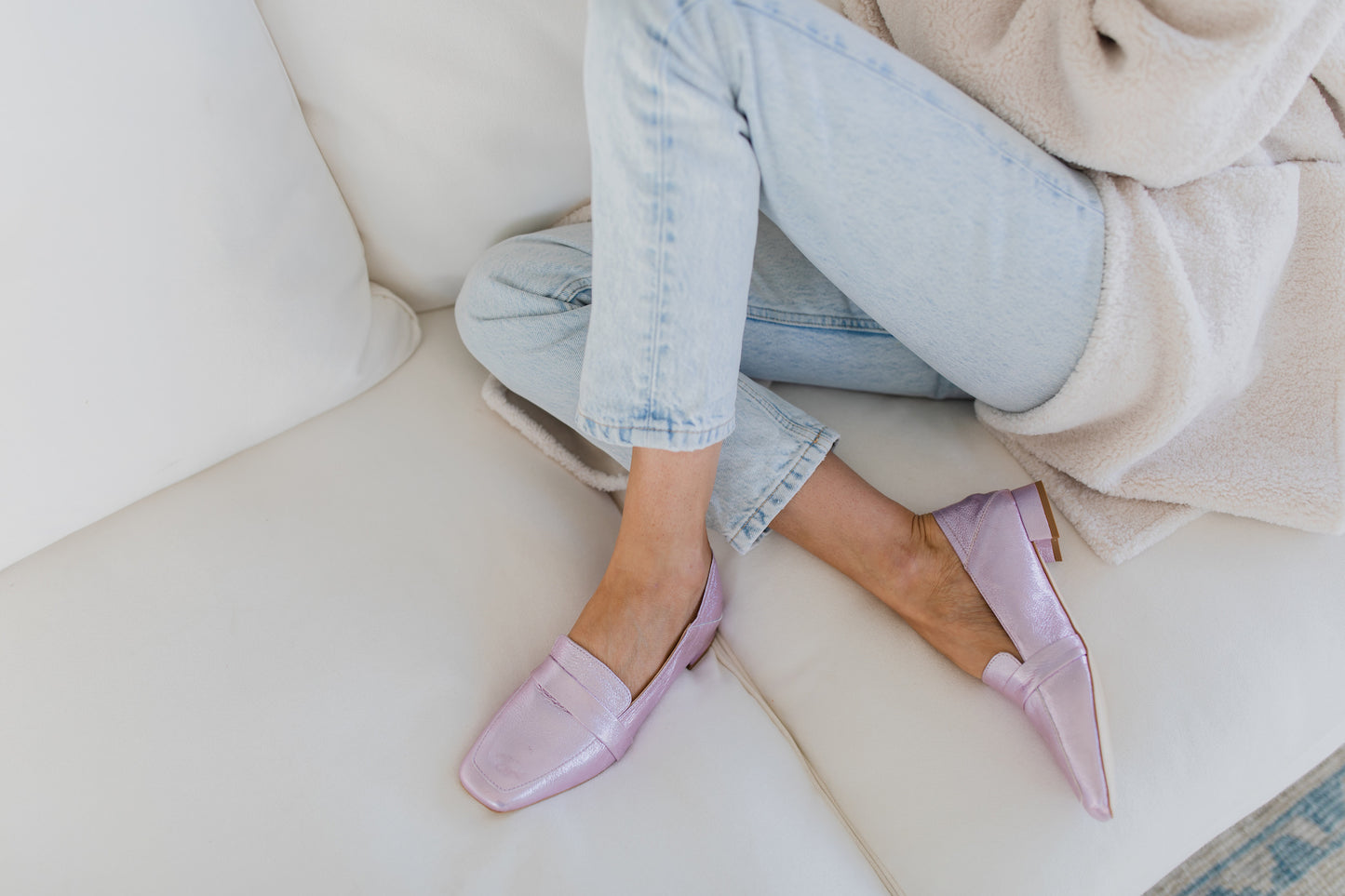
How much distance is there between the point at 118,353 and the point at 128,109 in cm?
18

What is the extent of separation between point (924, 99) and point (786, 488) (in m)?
0.29

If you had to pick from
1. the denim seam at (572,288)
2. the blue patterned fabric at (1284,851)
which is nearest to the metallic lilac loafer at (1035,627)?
the denim seam at (572,288)

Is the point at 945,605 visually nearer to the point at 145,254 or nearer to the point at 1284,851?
the point at 1284,851

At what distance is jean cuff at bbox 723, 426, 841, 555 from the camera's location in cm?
66

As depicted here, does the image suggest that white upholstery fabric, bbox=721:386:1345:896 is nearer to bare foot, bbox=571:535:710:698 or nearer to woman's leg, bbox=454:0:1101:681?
bare foot, bbox=571:535:710:698

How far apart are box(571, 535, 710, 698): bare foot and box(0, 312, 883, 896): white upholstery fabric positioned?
44mm

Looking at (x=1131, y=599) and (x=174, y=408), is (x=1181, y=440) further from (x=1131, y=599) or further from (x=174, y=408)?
(x=174, y=408)

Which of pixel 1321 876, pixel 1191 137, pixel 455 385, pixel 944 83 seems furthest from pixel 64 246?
pixel 1321 876

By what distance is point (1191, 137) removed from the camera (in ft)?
1.68

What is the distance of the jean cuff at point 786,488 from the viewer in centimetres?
66

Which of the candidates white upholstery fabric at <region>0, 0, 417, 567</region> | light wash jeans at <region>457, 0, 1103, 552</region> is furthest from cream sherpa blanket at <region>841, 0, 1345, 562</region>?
white upholstery fabric at <region>0, 0, 417, 567</region>

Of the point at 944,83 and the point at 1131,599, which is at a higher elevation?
the point at 944,83

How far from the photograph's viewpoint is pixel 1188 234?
1.84 ft

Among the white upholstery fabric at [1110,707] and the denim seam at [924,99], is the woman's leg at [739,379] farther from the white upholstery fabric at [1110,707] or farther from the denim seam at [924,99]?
the denim seam at [924,99]
